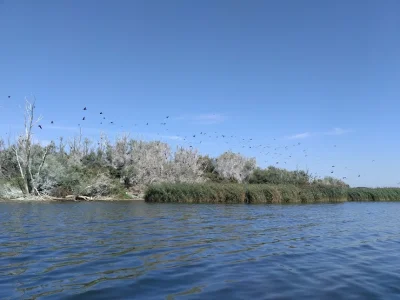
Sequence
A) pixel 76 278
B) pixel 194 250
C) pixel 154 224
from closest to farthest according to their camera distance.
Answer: pixel 76 278, pixel 194 250, pixel 154 224

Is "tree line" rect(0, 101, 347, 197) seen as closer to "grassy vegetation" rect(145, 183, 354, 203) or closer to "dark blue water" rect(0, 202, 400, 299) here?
"grassy vegetation" rect(145, 183, 354, 203)

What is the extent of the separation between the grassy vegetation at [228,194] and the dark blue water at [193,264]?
2485cm

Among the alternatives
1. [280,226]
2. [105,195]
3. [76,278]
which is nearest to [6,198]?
[105,195]

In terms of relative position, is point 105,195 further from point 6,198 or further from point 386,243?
point 386,243

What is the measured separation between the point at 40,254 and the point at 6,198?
40.2 m

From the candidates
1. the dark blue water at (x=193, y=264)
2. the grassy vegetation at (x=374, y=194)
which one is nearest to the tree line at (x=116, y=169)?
the grassy vegetation at (x=374, y=194)

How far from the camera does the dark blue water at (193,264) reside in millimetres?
7941

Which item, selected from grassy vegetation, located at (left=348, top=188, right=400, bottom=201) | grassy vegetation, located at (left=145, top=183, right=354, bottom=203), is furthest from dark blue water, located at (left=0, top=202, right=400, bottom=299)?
grassy vegetation, located at (left=348, top=188, right=400, bottom=201)

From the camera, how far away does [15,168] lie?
60.4m

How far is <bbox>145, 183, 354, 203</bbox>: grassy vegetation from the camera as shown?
43.0 m

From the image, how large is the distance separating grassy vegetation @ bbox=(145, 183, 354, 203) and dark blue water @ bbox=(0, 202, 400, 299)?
24849 millimetres

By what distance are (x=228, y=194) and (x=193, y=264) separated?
1302 inches

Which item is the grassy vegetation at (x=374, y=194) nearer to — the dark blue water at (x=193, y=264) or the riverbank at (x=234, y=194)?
the riverbank at (x=234, y=194)

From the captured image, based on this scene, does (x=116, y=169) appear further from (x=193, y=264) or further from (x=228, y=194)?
(x=193, y=264)
